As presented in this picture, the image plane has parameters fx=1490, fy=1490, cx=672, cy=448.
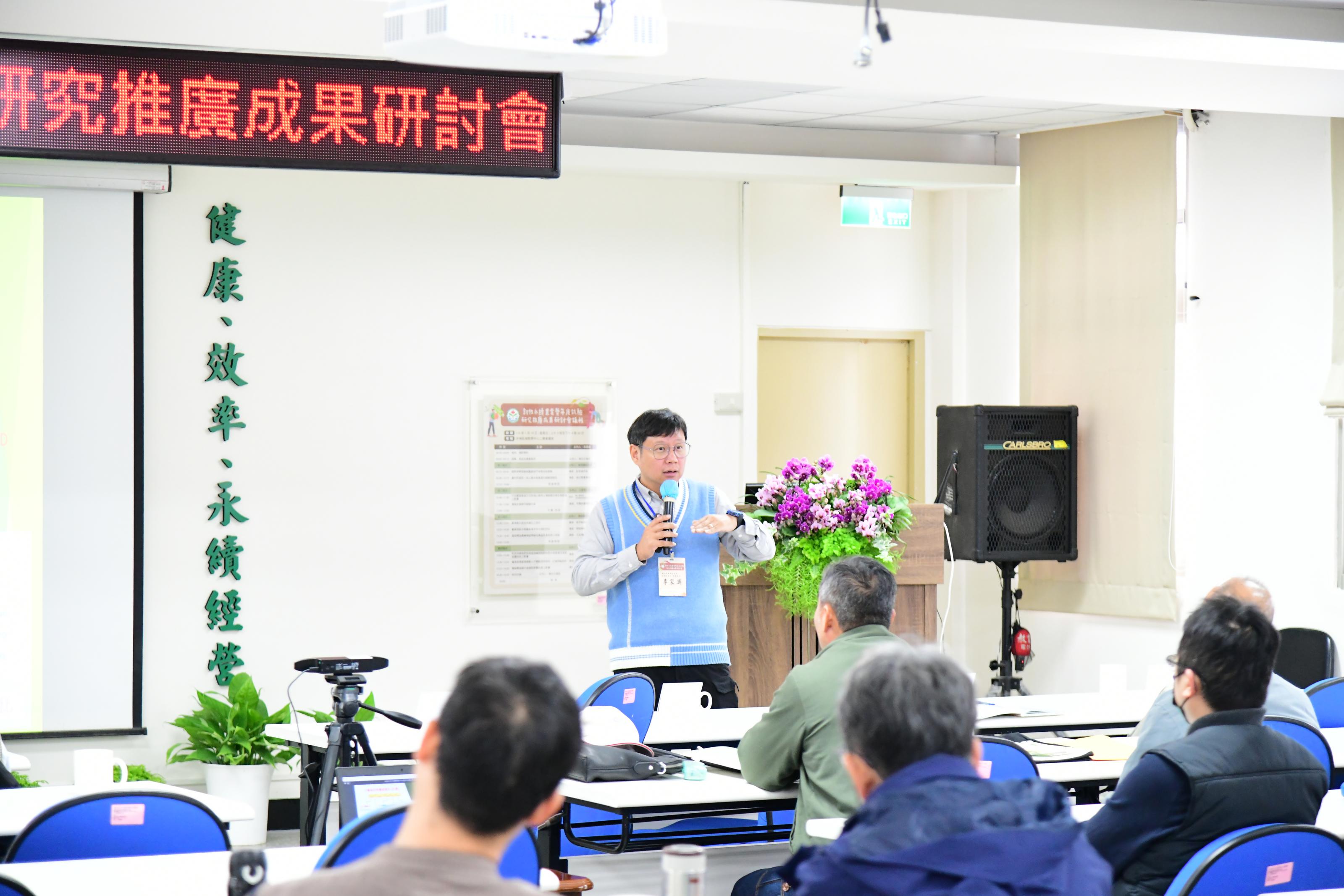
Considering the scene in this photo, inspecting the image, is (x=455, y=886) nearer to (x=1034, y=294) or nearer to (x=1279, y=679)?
(x=1279, y=679)

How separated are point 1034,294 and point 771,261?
4.54ft

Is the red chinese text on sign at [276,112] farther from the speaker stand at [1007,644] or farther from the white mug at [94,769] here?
the speaker stand at [1007,644]

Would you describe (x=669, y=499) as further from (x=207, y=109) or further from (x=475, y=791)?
(x=475, y=791)

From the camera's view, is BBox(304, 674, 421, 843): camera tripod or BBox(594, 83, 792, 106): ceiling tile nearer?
BBox(304, 674, 421, 843): camera tripod

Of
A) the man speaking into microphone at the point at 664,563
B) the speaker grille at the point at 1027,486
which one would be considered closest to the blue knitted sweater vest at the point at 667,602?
the man speaking into microphone at the point at 664,563

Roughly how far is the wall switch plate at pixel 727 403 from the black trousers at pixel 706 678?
2.62 m

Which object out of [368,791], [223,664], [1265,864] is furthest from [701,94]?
[1265,864]

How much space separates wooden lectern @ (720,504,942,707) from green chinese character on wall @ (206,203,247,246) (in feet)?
8.77

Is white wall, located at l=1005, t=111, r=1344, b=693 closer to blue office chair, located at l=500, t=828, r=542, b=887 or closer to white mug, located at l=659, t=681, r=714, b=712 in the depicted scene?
white mug, located at l=659, t=681, r=714, b=712

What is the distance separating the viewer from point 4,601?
6.40m

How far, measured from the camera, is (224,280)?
6.77 m

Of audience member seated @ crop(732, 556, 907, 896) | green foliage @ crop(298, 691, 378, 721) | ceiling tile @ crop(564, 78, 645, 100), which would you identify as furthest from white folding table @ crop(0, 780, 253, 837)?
ceiling tile @ crop(564, 78, 645, 100)

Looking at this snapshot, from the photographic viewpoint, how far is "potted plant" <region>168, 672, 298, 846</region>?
6488 mm

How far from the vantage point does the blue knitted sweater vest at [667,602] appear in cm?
502
